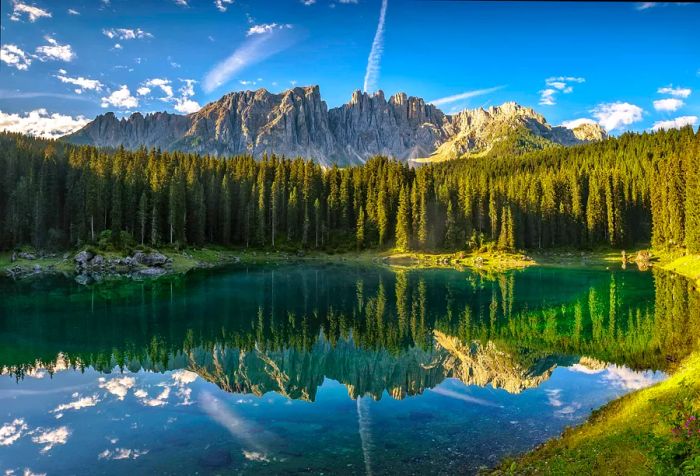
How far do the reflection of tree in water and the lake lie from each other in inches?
9.0

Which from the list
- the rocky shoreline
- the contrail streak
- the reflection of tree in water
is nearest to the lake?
the contrail streak

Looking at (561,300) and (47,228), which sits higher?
(47,228)

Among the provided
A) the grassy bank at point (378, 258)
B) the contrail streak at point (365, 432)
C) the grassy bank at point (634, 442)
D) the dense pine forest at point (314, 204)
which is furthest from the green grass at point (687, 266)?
the contrail streak at point (365, 432)

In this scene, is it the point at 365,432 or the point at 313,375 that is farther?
the point at 313,375

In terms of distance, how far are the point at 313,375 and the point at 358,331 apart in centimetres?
1203

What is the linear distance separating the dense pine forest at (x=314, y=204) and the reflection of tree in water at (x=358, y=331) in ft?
136

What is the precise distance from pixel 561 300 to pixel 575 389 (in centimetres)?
3274

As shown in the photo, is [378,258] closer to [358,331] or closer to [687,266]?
[687,266]

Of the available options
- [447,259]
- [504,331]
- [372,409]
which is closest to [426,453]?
[372,409]

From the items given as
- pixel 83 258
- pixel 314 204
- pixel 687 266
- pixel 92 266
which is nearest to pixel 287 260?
pixel 314 204

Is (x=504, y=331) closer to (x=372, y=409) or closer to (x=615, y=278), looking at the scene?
(x=372, y=409)

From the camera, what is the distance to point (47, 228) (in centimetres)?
10194

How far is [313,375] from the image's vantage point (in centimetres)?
3116

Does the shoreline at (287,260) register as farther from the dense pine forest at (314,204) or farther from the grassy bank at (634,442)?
the grassy bank at (634,442)
